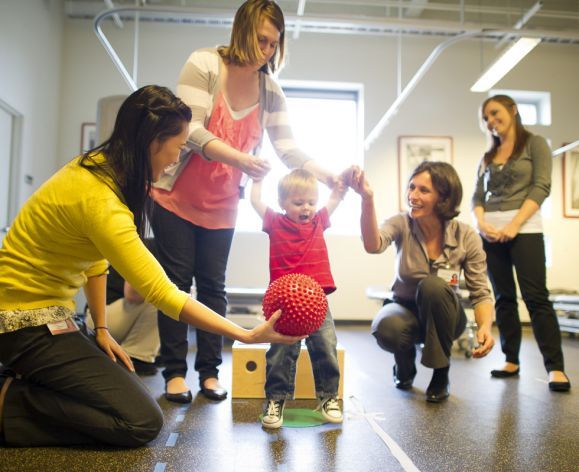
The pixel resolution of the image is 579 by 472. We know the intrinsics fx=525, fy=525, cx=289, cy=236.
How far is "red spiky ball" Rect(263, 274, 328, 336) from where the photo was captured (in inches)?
57.7

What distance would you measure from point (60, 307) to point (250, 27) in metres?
1.22

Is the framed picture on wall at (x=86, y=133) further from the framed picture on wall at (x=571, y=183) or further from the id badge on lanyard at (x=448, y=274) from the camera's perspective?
the framed picture on wall at (x=571, y=183)

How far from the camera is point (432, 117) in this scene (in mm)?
6395

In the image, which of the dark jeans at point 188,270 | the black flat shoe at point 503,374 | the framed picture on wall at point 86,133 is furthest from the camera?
the framed picture on wall at point 86,133

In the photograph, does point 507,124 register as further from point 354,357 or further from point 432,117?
point 432,117

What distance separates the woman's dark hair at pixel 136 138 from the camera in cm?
147

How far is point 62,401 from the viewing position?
4.83ft

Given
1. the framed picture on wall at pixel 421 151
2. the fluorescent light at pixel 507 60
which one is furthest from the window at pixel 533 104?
the fluorescent light at pixel 507 60

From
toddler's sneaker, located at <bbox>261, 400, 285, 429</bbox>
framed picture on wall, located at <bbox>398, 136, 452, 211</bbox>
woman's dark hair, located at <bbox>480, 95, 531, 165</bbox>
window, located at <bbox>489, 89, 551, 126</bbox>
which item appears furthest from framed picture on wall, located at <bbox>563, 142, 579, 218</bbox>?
toddler's sneaker, located at <bbox>261, 400, 285, 429</bbox>

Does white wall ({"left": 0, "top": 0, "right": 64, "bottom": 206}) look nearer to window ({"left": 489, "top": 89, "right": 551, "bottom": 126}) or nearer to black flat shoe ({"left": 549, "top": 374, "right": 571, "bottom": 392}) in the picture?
black flat shoe ({"left": 549, "top": 374, "right": 571, "bottom": 392})

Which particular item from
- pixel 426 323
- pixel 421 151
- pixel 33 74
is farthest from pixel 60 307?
pixel 421 151

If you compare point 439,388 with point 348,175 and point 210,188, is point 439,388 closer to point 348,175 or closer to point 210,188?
point 348,175

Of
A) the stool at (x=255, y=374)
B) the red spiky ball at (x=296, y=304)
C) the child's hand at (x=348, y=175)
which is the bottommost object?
the stool at (x=255, y=374)

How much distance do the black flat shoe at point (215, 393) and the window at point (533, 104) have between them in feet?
18.8
